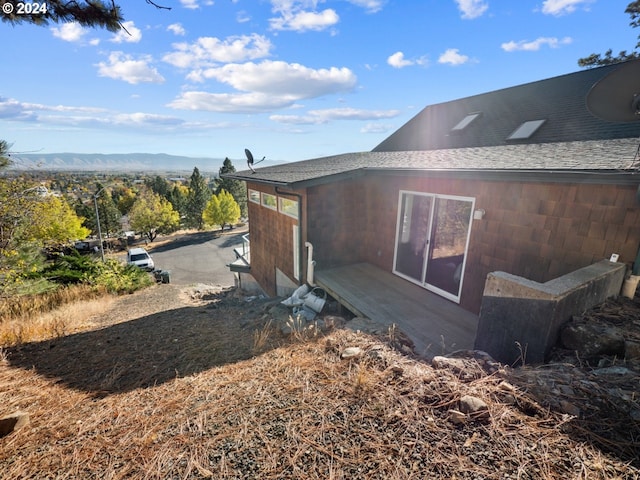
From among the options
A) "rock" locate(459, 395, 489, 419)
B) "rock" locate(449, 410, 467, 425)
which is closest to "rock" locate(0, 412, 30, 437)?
"rock" locate(449, 410, 467, 425)

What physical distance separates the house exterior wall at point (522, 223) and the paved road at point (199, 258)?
42.8 ft

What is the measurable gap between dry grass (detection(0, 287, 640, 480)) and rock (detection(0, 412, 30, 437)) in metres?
0.08

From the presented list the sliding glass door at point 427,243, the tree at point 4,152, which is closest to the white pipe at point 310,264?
the sliding glass door at point 427,243

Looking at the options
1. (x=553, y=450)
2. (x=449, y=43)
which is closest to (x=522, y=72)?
(x=449, y=43)

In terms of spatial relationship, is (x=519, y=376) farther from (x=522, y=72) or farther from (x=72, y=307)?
(x=72, y=307)

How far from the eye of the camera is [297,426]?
6.98 feet

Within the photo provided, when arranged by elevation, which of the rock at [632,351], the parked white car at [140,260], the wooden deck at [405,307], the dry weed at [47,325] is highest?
the rock at [632,351]

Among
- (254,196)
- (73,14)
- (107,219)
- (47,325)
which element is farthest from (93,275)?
(107,219)

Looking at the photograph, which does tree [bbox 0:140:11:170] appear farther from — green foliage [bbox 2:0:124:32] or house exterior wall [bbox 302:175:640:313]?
house exterior wall [bbox 302:175:640:313]

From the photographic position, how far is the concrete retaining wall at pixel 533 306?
8.84ft

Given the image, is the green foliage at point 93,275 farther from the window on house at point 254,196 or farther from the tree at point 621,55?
the tree at point 621,55

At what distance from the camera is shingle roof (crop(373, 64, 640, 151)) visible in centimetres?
490

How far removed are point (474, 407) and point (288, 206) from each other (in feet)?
19.2

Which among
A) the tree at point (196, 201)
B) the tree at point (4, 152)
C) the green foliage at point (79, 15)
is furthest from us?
the tree at point (196, 201)
